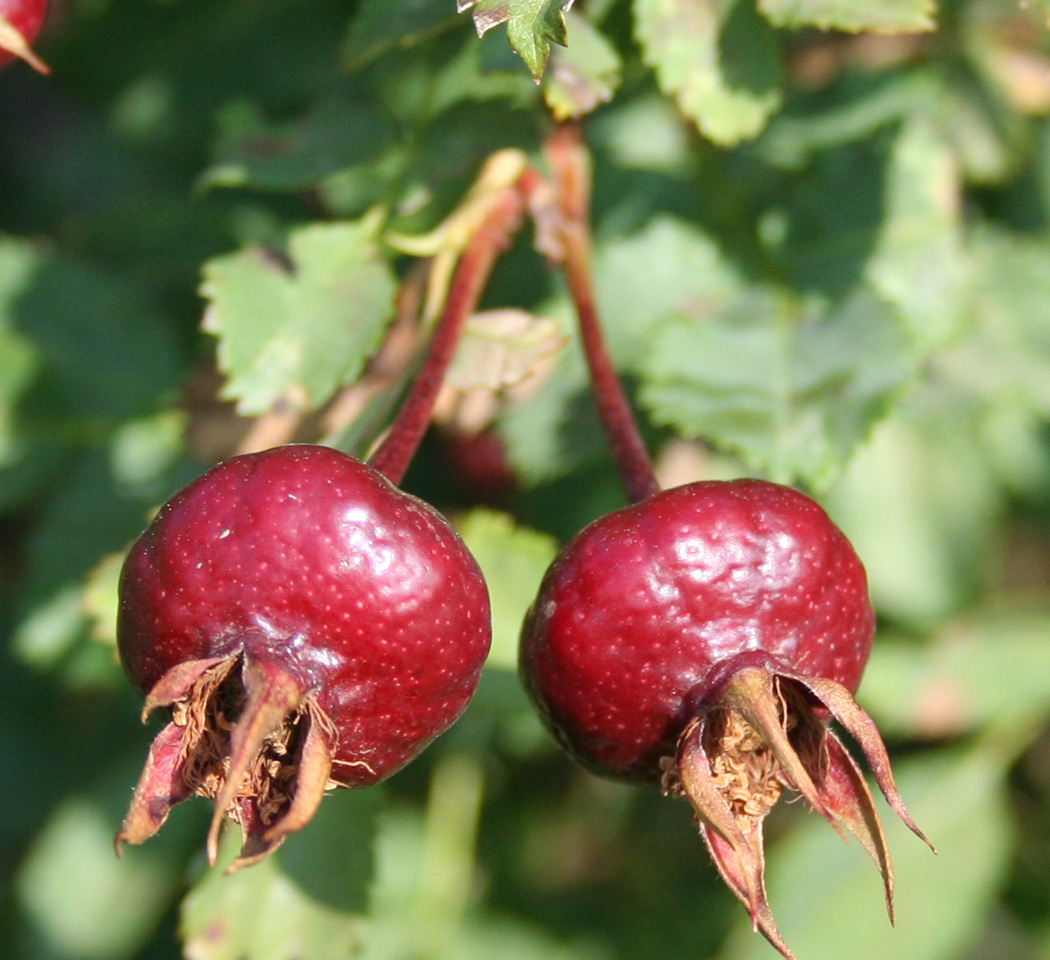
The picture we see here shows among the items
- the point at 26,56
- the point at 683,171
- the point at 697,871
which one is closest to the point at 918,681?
the point at 697,871

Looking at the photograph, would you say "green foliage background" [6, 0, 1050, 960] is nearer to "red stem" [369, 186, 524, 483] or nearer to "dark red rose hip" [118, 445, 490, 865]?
"red stem" [369, 186, 524, 483]

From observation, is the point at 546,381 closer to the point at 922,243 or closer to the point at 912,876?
the point at 922,243

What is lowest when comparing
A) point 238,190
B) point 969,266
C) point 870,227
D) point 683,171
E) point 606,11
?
point 969,266

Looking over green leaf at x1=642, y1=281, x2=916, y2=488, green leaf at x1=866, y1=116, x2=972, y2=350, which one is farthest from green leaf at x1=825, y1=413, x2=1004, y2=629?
green leaf at x1=642, y1=281, x2=916, y2=488

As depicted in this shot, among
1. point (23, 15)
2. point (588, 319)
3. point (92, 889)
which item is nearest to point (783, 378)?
point (588, 319)

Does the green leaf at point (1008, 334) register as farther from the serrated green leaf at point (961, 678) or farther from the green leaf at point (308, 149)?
the green leaf at point (308, 149)

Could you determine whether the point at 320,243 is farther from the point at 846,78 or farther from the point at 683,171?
the point at 846,78
